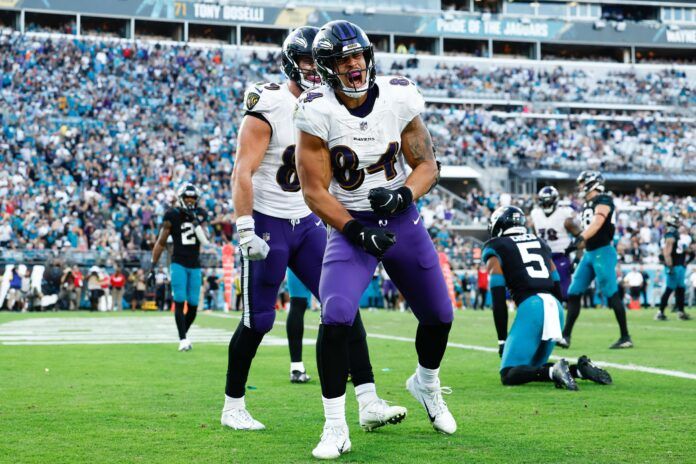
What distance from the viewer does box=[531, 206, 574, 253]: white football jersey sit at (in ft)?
36.0

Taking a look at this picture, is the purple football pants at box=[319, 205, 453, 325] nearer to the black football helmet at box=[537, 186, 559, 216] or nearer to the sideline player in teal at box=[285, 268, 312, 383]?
the sideline player in teal at box=[285, 268, 312, 383]

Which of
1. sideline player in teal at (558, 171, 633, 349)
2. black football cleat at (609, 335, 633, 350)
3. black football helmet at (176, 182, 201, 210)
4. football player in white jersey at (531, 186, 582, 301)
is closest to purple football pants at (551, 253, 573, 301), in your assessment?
football player in white jersey at (531, 186, 582, 301)

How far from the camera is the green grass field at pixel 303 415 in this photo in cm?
425

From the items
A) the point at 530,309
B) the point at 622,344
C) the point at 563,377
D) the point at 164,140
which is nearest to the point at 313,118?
the point at 563,377

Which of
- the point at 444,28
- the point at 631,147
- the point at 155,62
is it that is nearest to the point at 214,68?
the point at 155,62

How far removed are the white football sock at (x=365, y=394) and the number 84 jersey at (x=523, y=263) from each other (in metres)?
2.42

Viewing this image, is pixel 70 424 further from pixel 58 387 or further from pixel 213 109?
pixel 213 109

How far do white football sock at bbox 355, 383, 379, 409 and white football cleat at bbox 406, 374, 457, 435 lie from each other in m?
0.24

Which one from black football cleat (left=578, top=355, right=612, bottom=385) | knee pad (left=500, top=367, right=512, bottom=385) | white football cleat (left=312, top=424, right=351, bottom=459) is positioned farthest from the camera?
knee pad (left=500, top=367, right=512, bottom=385)

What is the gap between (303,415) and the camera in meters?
5.50

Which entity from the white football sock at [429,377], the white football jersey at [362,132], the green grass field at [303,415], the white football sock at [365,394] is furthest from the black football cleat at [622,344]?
the white football jersey at [362,132]

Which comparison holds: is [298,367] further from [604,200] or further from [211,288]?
[211,288]

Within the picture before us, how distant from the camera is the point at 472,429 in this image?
194 inches

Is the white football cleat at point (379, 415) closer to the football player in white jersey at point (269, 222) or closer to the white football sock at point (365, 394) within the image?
the white football sock at point (365, 394)
